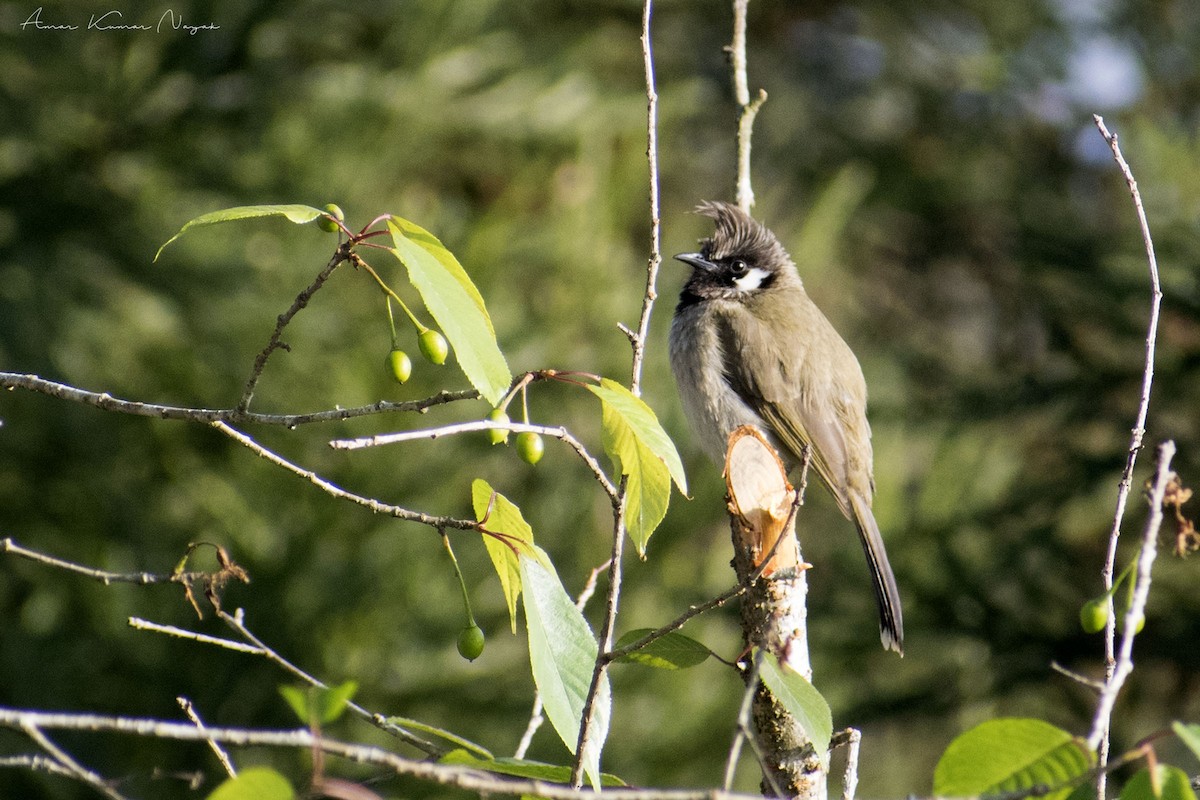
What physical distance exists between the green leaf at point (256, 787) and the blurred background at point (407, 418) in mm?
4145

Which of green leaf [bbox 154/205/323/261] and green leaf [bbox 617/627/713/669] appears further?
green leaf [bbox 617/627/713/669]

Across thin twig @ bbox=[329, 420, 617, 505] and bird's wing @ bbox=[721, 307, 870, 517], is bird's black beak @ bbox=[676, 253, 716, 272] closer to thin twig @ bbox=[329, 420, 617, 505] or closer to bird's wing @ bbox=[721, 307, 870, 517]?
bird's wing @ bbox=[721, 307, 870, 517]

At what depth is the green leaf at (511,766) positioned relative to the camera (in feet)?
4.97

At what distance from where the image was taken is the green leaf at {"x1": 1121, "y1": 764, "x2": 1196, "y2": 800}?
1257mm

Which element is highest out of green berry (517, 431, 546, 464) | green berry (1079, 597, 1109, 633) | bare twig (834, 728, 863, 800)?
green berry (517, 431, 546, 464)

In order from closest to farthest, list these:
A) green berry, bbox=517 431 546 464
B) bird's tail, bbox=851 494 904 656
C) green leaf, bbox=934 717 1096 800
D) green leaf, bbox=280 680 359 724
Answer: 1. green leaf, bbox=280 680 359 724
2. green leaf, bbox=934 717 1096 800
3. green berry, bbox=517 431 546 464
4. bird's tail, bbox=851 494 904 656

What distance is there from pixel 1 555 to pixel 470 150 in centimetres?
306

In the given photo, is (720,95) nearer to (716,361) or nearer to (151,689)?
(716,361)

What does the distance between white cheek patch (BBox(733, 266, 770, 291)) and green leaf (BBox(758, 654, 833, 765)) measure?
3019mm

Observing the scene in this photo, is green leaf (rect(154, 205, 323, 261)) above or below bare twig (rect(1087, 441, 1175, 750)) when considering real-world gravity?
above

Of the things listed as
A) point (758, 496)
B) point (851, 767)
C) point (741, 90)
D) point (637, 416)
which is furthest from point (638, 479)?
point (741, 90)

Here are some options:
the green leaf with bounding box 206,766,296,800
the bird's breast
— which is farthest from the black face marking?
the green leaf with bounding box 206,766,296,800

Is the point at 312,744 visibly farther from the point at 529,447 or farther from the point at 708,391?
the point at 708,391

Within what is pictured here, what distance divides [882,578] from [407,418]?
2278mm
